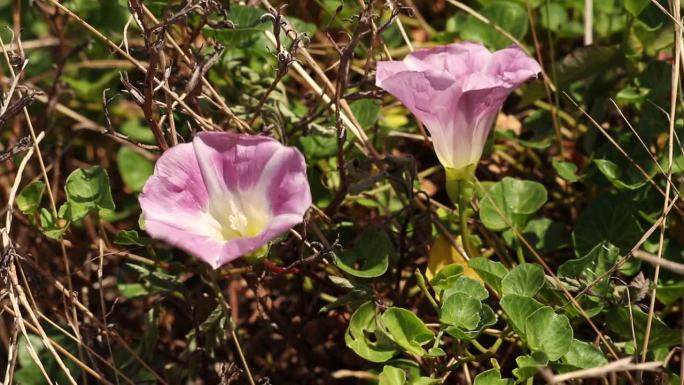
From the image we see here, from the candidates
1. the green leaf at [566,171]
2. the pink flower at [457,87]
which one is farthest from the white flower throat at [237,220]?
the green leaf at [566,171]

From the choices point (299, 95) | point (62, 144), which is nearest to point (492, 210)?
point (299, 95)

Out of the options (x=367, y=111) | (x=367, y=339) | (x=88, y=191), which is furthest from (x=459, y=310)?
(x=88, y=191)

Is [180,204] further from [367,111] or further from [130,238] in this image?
[367,111]

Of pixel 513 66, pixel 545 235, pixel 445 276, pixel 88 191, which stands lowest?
pixel 545 235

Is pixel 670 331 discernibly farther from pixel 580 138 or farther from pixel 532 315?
pixel 580 138

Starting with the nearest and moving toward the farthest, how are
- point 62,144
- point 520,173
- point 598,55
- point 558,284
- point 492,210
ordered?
1. point 558,284
2. point 492,210
3. point 598,55
4. point 520,173
5. point 62,144

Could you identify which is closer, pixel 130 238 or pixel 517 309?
pixel 517 309

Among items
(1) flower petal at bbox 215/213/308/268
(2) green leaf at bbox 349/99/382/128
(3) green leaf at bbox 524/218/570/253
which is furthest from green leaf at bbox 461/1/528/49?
(1) flower petal at bbox 215/213/308/268

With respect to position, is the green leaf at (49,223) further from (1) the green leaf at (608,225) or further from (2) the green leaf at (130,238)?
(1) the green leaf at (608,225)
